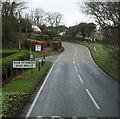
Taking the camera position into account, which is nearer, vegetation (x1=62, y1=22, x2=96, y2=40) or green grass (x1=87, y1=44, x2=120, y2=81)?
green grass (x1=87, y1=44, x2=120, y2=81)

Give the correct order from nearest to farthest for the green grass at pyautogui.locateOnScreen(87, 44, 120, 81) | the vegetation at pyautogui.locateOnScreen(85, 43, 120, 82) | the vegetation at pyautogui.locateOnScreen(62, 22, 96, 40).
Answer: the vegetation at pyautogui.locateOnScreen(85, 43, 120, 82), the green grass at pyautogui.locateOnScreen(87, 44, 120, 81), the vegetation at pyautogui.locateOnScreen(62, 22, 96, 40)

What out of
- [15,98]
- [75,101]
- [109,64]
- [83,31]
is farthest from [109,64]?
[83,31]

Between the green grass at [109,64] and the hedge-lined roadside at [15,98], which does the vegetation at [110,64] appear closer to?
the green grass at [109,64]

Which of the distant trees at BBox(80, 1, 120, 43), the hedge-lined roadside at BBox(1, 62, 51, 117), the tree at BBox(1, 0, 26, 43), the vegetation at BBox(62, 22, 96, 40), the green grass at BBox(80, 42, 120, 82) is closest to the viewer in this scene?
the hedge-lined roadside at BBox(1, 62, 51, 117)

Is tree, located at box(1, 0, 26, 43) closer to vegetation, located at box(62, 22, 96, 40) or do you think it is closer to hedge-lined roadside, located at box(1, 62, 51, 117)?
vegetation, located at box(62, 22, 96, 40)

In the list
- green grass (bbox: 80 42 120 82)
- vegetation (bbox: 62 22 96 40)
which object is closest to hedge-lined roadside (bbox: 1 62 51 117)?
green grass (bbox: 80 42 120 82)

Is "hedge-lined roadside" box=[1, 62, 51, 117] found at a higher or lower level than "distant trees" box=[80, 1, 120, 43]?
lower

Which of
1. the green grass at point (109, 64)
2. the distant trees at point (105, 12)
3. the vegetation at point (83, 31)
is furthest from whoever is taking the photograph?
the vegetation at point (83, 31)

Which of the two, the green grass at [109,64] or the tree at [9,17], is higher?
the tree at [9,17]

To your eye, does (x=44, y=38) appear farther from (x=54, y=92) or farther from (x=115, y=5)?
(x=54, y=92)

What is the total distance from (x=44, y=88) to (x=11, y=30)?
40094 millimetres

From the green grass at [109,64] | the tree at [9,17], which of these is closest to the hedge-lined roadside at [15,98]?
the green grass at [109,64]

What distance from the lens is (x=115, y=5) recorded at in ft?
77.5

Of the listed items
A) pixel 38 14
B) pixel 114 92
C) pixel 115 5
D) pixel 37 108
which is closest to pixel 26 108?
pixel 37 108
